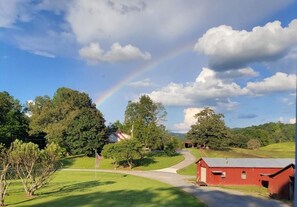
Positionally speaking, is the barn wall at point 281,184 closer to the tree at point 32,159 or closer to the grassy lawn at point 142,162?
the tree at point 32,159

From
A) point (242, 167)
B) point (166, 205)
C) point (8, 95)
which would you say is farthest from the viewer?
point (8, 95)

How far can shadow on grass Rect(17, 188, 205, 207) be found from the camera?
28.0 m

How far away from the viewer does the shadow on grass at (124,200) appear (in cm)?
2803

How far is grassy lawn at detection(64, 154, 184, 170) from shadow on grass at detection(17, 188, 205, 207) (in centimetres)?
3335

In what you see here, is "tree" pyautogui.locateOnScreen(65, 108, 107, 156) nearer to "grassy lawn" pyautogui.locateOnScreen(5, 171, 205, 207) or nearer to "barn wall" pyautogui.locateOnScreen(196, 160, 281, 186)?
"barn wall" pyautogui.locateOnScreen(196, 160, 281, 186)

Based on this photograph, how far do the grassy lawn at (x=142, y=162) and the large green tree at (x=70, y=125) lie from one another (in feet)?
8.53

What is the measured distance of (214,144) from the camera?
90312 millimetres

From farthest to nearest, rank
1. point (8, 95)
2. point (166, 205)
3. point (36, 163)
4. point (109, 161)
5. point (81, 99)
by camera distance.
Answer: point (81, 99) → point (8, 95) → point (109, 161) → point (36, 163) → point (166, 205)

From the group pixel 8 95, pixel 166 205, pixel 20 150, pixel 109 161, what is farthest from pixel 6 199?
pixel 8 95

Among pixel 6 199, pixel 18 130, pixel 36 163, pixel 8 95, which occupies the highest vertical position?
pixel 8 95

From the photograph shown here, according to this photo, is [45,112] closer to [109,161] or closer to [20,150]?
[109,161]

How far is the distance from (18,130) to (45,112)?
8161 millimetres

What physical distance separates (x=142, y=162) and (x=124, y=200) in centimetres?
4331

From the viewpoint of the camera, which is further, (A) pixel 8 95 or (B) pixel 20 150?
(A) pixel 8 95
